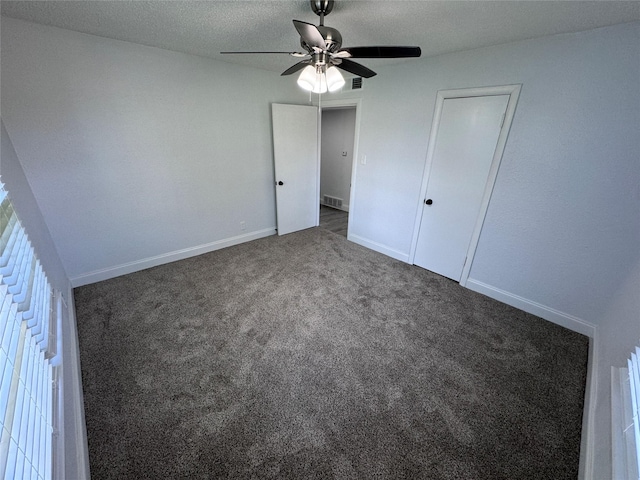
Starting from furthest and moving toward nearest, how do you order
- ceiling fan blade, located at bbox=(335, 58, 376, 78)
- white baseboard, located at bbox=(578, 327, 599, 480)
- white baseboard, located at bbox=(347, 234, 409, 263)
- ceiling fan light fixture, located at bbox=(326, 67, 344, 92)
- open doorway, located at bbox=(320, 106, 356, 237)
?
open doorway, located at bbox=(320, 106, 356, 237) → white baseboard, located at bbox=(347, 234, 409, 263) → ceiling fan light fixture, located at bbox=(326, 67, 344, 92) → ceiling fan blade, located at bbox=(335, 58, 376, 78) → white baseboard, located at bbox=(578, 327, 599, 480)

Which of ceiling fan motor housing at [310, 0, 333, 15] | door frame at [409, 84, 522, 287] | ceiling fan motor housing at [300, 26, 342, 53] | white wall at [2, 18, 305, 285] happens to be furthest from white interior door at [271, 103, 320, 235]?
ceiling fan motor housing at [300, 26, 342, 53]

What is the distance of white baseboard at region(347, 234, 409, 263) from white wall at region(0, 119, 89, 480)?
317cm

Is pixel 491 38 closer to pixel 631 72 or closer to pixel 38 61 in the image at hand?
pixel 631 72

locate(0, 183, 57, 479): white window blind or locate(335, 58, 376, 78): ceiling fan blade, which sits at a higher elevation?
locate(335, 58, 376, 78): ceiling fan blade

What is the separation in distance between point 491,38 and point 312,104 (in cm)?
238

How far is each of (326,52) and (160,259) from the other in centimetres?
288

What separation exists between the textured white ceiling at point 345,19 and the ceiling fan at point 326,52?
11.1 inches

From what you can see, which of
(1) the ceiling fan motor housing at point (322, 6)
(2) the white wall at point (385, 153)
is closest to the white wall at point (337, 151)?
(2) the white wall at point (385, 153)

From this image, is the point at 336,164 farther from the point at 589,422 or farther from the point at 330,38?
the point at 589,422

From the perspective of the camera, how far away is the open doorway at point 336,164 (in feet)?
16.0

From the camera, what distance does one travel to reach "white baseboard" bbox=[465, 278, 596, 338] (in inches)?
87.7

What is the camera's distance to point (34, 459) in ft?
2.55

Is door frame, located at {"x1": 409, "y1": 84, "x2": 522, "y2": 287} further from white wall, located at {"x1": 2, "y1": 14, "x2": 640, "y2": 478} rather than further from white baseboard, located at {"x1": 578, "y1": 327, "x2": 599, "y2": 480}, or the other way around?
white baseboard, located at {"x1": 578, "y1": 327, "x2": 599, "y2": 480}

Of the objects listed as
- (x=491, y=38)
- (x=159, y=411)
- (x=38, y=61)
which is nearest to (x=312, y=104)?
(x=491, y=38)
